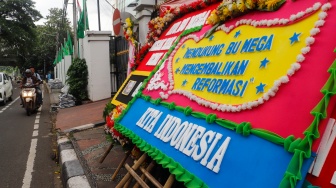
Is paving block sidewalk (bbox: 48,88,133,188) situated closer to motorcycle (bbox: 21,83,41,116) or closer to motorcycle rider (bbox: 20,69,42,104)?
motorcycle (bbox: 21,83,41,116)

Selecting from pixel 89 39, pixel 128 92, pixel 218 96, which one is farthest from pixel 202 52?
pixel 89 39

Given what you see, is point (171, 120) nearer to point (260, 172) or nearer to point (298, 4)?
point (260, 172)

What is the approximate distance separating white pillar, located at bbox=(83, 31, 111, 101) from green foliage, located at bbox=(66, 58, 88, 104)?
1.63 ft

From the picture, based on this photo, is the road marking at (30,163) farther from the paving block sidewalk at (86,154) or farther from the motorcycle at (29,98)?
the motorcycle at (29,98)

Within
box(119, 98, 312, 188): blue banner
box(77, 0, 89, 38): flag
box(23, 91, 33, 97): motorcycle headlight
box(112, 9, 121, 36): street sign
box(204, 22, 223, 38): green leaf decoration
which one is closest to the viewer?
box(119, 98, 312, 188): blue banner

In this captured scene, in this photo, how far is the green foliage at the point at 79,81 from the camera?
33.3 ft

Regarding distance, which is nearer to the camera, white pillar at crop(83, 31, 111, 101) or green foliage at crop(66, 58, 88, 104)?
white pillar at crop(83, 31, 111, 101)

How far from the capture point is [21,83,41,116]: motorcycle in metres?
9.02

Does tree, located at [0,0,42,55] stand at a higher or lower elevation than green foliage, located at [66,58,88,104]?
higher

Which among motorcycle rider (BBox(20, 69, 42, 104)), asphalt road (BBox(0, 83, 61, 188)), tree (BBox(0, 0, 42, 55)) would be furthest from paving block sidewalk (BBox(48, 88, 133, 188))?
tree (BBox(0, 0, 42, 55))

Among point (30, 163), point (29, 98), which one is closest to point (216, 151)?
point (30, 163)

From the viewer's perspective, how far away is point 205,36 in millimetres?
2693

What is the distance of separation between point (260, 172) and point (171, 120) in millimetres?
1012

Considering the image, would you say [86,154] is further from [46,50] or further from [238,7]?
[46,50]
